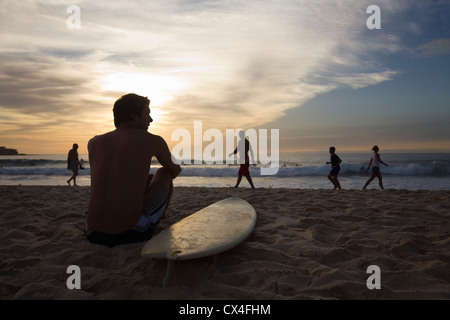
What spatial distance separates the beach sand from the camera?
73.3 inches

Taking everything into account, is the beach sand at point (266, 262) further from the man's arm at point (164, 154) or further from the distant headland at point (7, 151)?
the distant headland at point (7, 151)

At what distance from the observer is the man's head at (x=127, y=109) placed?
2527mm

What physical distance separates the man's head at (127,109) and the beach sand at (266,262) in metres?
1.11

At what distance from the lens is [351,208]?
13.9ft

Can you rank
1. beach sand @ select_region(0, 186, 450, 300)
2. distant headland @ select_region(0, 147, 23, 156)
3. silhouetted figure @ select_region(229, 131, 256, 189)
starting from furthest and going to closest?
distant headland @ select_region(0, 147, 23, 156), silhouetted figure @ select_region(229, 131, 256, 189), beach sand @ select_region(0, 186, 450, 300)

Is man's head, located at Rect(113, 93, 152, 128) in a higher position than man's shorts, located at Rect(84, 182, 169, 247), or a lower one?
higher

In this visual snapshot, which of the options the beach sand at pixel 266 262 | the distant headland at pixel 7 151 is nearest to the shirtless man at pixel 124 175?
the beach sand at pixel 266 262
